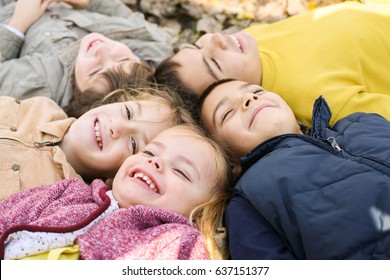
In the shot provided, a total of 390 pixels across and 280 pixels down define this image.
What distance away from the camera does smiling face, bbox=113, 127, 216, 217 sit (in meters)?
1.40

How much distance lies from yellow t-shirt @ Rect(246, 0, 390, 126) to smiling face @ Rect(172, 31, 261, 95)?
85 millimetres

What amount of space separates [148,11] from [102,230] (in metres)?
1.93

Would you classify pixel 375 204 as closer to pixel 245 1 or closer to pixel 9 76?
pixel 9 76

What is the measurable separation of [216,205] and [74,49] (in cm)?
130

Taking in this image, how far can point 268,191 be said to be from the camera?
130 centimetres

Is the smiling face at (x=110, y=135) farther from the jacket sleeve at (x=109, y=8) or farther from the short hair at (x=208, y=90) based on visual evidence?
the jacket sleeve at (x=109, y=8)

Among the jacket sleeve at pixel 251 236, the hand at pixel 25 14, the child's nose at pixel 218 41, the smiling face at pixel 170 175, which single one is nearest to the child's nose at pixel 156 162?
the smiling face at pixel 170 175

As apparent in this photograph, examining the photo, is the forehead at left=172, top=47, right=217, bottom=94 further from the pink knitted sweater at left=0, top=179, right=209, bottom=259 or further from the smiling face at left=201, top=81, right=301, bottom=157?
A: the pink knitted sweater at left=0, top=179, right=209, bottom=259

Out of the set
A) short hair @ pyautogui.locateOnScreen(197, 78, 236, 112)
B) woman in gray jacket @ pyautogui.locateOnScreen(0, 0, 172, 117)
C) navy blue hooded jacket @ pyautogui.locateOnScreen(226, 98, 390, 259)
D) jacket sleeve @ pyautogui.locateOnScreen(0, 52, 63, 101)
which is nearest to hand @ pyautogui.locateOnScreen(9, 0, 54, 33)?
woman in gray jacket @ pyautogui.locateOnScreen(0, 0, 172, 117)

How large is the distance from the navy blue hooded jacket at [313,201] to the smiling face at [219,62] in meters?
0.63

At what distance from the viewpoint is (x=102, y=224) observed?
1301 millimetres

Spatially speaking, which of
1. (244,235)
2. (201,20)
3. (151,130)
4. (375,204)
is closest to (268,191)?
(244,235)

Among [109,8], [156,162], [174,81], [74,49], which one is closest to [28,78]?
[74,49]

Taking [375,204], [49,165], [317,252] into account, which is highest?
[375,204]
